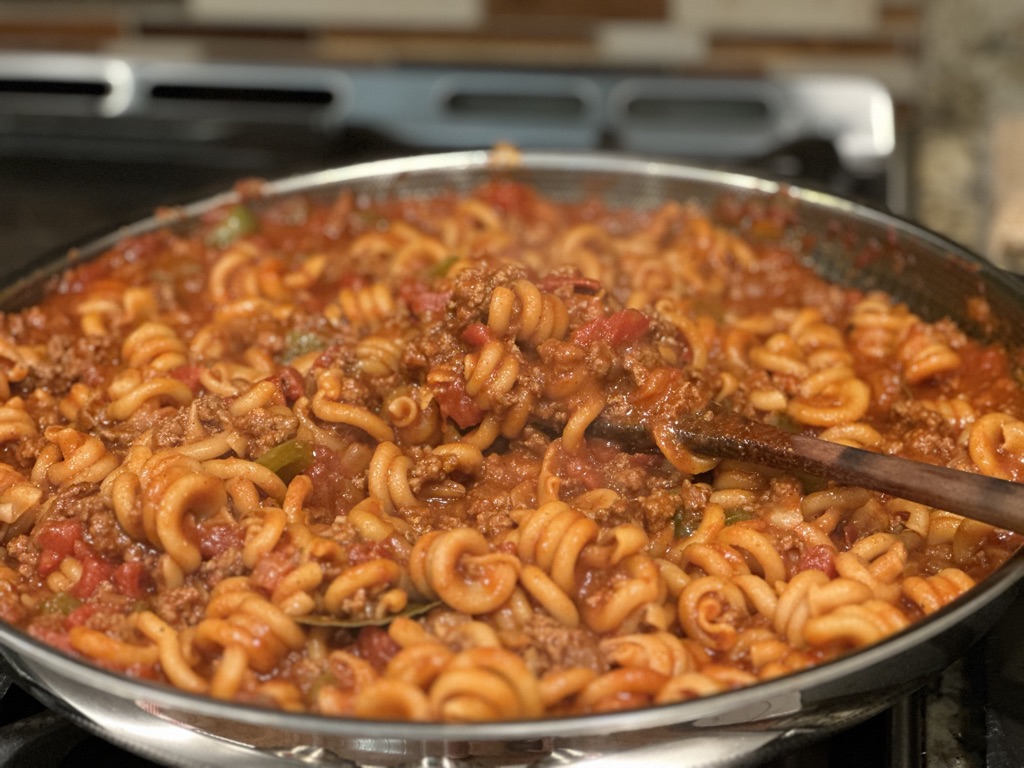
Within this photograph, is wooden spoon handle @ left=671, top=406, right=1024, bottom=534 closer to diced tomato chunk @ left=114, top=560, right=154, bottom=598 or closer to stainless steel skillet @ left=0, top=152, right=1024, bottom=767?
stainless steel skillet @ left=0, top=152, right=1024, bottom=767

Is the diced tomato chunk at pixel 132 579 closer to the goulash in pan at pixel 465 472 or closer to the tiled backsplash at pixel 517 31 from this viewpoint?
the goulash in pan at pixel 465 472

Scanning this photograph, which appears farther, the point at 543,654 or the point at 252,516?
the point at 252,516

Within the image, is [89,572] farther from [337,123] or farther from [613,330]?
[337,123]

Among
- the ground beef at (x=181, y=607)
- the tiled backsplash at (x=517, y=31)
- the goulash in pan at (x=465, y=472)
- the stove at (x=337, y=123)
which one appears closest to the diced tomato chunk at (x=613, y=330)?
the goulash in pan at (x=465, y=472)

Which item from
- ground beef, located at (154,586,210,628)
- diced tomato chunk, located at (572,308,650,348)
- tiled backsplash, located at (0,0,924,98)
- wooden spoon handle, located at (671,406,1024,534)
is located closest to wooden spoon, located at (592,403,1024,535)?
wooden spoon handle, located at (671,406,1024,534)

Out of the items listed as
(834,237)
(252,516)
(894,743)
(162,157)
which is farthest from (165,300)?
(894,743)

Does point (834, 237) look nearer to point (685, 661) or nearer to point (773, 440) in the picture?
point (773, 440)
